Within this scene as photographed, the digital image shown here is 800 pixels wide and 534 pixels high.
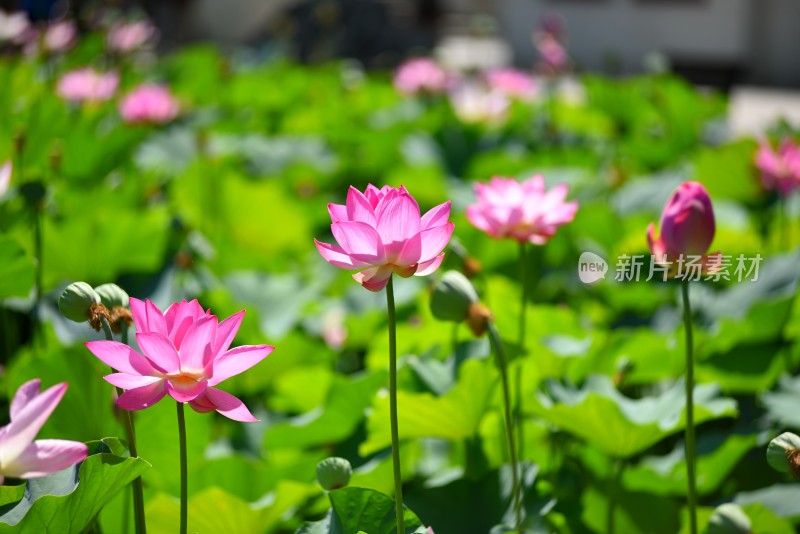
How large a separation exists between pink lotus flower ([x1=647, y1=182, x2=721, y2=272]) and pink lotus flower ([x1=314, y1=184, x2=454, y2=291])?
130mm

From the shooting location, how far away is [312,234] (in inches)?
56.2

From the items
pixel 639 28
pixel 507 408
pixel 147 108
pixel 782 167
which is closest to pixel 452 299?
pixel 507 408

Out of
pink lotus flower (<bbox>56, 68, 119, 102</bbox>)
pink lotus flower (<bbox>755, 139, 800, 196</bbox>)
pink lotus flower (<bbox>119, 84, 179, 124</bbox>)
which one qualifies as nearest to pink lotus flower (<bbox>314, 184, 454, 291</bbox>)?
pink lotus flower (<bbox>755, 139, 800, 196</bbox>)

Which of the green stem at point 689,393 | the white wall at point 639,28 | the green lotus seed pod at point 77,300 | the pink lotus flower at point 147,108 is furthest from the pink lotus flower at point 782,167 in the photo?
the white wall at point 639,28

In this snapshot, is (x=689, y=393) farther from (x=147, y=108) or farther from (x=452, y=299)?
(x=147, y=108)

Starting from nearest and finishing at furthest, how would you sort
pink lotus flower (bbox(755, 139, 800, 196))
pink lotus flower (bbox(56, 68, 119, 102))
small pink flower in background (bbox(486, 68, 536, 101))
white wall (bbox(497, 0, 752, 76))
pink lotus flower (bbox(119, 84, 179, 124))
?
pink lotus flower (bbox(755, 139, 800, 196))
pink lotus flower (bbox(119, 84, 179, 124))
pink lotus flower (bbox(56, 68, 119, 102))
small pink flower in background (bbox(486, 68, 536, 101))
white wall (bbox(497, 0, 752, 76))

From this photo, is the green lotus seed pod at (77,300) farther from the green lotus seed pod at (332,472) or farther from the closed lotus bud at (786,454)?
the closed lotus bud at (786,454)

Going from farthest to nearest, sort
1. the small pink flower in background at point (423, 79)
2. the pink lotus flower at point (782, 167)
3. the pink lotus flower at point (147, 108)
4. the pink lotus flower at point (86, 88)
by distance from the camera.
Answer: the small pink flower in background at point (423, 79) → the pink lotus flower at point (86, 88) → the pink lotus flower at point (147, 108) → the pink lotus flower at point (782, 167)

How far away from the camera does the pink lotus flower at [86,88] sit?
1880 millimetres

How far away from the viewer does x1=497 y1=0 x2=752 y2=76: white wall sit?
7.45m

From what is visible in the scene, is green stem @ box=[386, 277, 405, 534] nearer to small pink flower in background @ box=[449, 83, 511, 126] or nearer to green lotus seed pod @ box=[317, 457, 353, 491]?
green lotus seed pod @ box=[317, 457, 353, 491]

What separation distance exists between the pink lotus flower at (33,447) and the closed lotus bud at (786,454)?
0.34 meters

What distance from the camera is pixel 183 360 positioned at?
18.9 inches

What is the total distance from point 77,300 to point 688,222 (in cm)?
32
